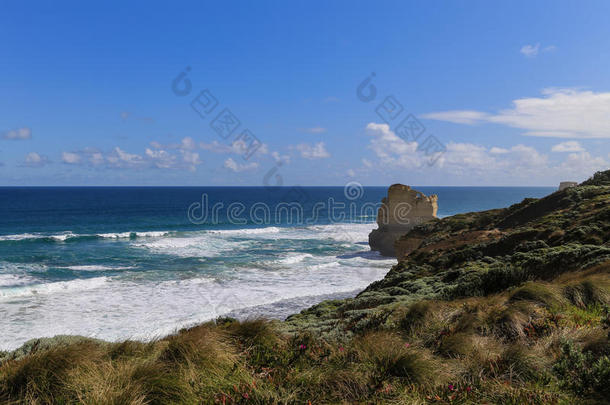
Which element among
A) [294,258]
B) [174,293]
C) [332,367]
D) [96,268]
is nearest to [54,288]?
[96,268]

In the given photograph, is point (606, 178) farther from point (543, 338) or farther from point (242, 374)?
point (242, 374)

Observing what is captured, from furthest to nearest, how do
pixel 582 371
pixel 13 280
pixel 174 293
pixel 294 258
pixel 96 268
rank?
pixel 294 258 < pixel 96 268 < pixel 13 280 < pixel 174 293 < pixel 582 371

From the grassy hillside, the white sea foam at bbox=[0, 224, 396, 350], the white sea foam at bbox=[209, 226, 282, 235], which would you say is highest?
the grassy hillside

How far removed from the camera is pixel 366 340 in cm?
499

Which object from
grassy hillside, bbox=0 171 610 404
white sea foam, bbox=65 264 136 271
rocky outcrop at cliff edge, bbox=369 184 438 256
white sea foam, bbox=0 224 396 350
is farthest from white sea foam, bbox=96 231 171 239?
grassy hillside, bbox=0 171 610 404

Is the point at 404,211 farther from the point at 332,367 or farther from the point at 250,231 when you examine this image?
the point at 332,367

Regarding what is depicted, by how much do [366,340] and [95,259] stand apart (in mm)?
32538

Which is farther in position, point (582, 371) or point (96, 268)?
point (96, 268)

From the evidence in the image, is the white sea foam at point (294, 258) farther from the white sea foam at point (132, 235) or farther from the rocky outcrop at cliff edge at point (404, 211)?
the white sea foam at point (132, 235)

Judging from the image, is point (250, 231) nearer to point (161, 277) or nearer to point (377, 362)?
point (161, 277)

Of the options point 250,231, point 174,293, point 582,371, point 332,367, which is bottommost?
point 174,293

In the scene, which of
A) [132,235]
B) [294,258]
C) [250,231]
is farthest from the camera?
[250,231]

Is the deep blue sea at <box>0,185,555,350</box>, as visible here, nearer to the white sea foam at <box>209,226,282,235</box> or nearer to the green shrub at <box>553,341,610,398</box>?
the white sea foam at <box>209,226,282,235</box>

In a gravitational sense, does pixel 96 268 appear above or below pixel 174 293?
above
